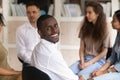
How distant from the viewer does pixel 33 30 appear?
3.35 meters

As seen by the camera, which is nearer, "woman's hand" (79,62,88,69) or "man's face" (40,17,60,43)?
"man's face" (40,17,60,43)

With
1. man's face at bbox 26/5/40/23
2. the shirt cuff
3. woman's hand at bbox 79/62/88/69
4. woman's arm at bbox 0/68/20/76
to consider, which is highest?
man's face at bbox 26/5/40/23

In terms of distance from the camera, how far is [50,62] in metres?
1.98

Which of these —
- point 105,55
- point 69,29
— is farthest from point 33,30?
point 69,29

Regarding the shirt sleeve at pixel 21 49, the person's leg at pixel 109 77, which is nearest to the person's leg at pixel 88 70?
the person's leg at pixel 109 77

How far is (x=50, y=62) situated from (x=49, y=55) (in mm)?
47

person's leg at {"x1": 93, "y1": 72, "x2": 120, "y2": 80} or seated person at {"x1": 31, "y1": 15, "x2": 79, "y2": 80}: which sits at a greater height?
seated person at {"x1": 31, "y1": 15, "x2": 79, "y2": 80}

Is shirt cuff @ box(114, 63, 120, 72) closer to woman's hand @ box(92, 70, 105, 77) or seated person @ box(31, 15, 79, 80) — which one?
woman's hand @ box(92, 70, 105, 77)

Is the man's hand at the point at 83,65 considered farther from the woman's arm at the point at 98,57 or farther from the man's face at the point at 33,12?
the man's face at the point at 33,12

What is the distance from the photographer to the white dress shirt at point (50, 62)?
1980 millimetres

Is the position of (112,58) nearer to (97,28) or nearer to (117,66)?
(117,66)

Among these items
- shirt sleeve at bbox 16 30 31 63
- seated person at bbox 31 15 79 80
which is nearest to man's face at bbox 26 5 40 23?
shirt sleeve at bbox 16 30 31 63

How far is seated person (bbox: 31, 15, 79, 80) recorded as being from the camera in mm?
1981

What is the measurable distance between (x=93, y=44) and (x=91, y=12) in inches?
13.7
